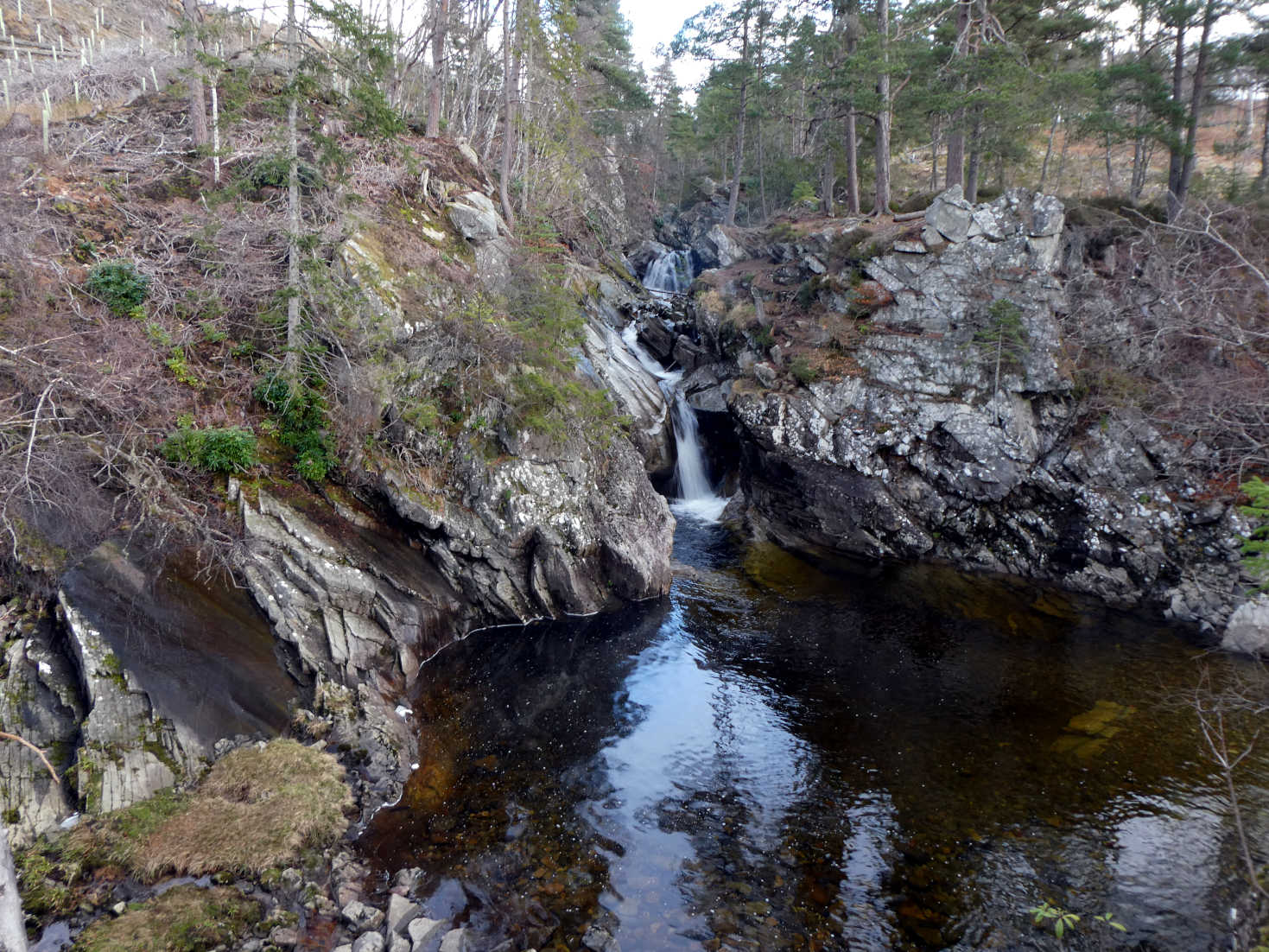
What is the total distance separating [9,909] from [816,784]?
9.09 meters

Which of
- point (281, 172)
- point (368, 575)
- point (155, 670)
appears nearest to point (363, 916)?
point (155, 670)

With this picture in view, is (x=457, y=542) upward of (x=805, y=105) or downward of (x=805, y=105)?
downward

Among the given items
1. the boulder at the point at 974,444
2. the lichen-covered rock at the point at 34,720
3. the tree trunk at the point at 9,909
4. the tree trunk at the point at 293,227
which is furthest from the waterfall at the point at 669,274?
the tree trunk at the point at 9,909

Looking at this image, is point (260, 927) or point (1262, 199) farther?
point (1262, 199)

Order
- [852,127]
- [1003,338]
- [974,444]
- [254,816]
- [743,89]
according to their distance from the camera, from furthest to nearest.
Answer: [743,89] → [852,127] → [1003,338] → [974,444] → [254,816]

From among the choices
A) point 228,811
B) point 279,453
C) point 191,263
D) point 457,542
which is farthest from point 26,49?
point 228,811

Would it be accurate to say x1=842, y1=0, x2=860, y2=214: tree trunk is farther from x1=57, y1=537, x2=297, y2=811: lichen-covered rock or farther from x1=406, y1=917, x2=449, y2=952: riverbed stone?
x1=406, y1=917, x2=449, y2=952: riverbed stone

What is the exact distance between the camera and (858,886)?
25.8ft

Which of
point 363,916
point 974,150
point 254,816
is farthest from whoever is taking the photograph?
point 974,150

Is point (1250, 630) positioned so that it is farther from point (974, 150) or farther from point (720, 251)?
point (720, 251)

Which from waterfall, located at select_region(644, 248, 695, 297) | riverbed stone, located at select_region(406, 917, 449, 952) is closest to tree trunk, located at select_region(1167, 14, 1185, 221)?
Answer: waterfall, located at select_region(644, 248, 695, 297)

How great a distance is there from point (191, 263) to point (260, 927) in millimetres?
11840

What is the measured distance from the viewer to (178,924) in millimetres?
6625

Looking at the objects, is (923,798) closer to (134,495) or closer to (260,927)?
(260,927)
